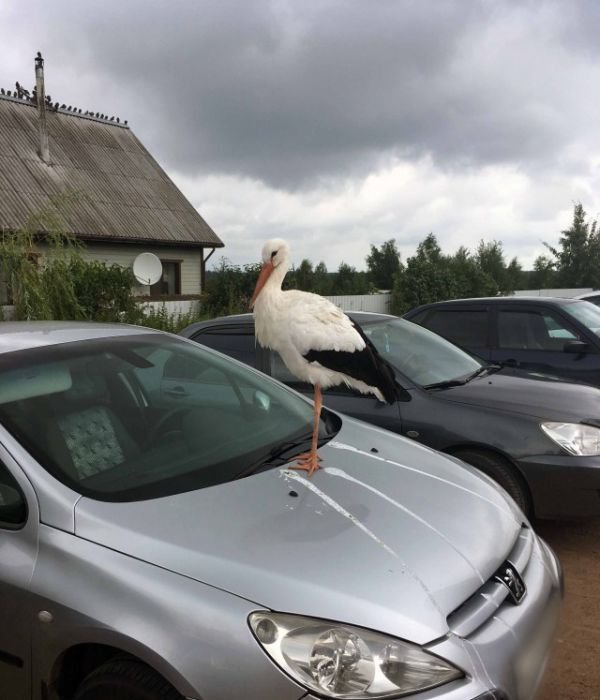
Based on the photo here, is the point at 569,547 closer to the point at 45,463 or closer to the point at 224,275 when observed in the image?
the point at 45,463

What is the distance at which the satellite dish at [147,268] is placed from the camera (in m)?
A: 15.9

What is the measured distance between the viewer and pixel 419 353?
463 cm

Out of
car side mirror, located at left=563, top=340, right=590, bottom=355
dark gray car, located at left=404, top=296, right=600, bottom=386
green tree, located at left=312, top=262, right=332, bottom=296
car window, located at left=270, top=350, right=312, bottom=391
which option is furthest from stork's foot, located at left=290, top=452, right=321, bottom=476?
green tree, located at left=312, top=262, right=332, bottom=296

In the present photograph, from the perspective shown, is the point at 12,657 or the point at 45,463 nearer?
the point at 12,657

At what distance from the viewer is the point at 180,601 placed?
1647 millimetres

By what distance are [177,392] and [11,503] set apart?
3.73ft

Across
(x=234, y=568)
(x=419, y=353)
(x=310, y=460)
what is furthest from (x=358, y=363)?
(x=419, y=353)

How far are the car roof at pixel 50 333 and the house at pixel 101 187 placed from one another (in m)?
13.9

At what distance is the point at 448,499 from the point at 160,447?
1.13 meters

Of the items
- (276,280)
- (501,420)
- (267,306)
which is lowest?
(501,420)

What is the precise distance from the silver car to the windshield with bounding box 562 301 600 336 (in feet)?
13.9

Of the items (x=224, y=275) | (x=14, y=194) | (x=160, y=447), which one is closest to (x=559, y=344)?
(x=160, y=447)

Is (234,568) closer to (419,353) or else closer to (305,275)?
(419,353)

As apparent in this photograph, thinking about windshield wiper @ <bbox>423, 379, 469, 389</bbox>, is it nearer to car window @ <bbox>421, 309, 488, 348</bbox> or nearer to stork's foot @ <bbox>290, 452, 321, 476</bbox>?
stork's foot @ <bbox>290, 452, 321, 476</bbox>
